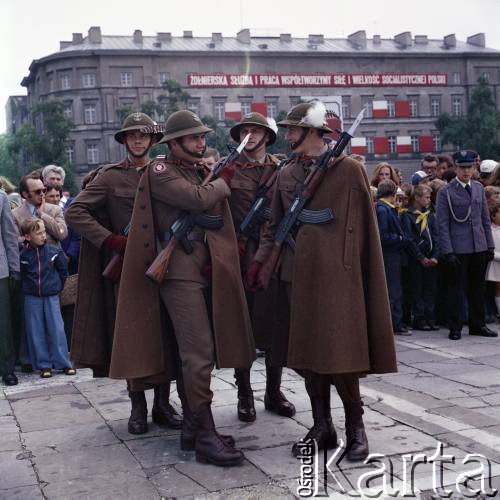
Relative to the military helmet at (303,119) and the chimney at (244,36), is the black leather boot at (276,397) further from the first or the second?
the chimney at (244,36)

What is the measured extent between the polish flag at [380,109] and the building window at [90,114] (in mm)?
24279

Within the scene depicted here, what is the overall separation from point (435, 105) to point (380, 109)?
5.57 m

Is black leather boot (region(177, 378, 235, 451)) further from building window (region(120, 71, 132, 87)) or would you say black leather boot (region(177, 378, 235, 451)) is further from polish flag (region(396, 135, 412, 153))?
polish flag (region(396, 135, 412, 153))

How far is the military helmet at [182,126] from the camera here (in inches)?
206

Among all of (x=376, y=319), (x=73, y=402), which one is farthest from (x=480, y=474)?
(x=73, y=402)

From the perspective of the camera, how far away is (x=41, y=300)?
8.27 m

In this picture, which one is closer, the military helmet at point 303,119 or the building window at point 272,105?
the military helmet at point 303,119

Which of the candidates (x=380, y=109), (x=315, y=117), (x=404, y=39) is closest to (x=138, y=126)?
(x=315, y=117)

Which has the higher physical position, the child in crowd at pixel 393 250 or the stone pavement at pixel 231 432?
the child in crowd at pixel 393 250

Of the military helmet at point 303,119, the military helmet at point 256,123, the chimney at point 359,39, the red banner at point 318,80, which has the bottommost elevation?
the military helmet at point 303,119

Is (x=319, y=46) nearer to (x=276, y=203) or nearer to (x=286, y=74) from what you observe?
(x=286, y=74)

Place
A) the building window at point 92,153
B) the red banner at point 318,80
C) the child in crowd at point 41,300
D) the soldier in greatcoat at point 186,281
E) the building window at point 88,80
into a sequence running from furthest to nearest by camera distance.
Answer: the red banner at point 318,80
the building window at point 92,153
the building window at point 88,80
the child in crowd at point 41,300
the soldier in greatcoat at point 186,281

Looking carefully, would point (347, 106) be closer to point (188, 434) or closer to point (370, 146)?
point (370, 146)

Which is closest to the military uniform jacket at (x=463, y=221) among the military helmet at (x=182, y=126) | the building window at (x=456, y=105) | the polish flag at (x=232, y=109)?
the military helmet at (x=182, y=126)
